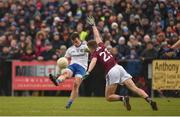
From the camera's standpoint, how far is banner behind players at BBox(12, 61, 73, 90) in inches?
1180

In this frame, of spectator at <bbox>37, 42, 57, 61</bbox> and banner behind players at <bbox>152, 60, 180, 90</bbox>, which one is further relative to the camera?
spectator at <bbox>37, 42, 57, 61</bbox>

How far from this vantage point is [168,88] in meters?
27.9

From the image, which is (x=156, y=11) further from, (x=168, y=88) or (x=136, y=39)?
(x=168, y=88)

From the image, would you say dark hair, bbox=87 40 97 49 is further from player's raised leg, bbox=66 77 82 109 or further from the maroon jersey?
player's raised leg, bbox=66 77 82 109

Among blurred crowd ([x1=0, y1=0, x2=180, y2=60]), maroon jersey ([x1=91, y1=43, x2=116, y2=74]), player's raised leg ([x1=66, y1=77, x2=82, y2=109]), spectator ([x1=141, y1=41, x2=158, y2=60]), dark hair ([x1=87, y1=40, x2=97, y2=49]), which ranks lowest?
player's raised leg ([x1=66, y1=77, x2=82, y2=109])

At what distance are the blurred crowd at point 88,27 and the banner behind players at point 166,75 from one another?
0.36m

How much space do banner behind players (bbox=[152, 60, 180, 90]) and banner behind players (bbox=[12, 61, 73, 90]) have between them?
15.1 feet

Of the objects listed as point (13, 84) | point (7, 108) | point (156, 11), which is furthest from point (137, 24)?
point (7, 108)

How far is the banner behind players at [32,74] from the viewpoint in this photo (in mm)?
29984

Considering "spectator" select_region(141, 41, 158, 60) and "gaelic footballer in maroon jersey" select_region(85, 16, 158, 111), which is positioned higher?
"spectator" select_region(141, 41, 158, 60)

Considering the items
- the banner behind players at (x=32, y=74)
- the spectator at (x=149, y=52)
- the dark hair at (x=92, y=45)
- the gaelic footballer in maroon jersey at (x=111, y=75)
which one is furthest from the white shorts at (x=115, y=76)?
the banner behind players at (x=32, y=74)

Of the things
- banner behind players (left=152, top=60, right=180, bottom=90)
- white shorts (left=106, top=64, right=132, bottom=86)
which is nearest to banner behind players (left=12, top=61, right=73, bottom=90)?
banner behind players (left=152, top=60, right=180, bottom=90)

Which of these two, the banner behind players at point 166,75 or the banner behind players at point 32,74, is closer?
the banner behind players at point 166,75

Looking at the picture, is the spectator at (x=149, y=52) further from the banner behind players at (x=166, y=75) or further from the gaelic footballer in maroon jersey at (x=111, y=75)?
the gaelic footballer in maroon jersey at (x=111, y=75)
